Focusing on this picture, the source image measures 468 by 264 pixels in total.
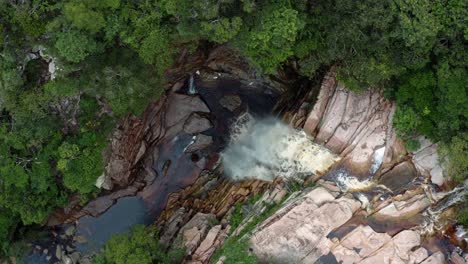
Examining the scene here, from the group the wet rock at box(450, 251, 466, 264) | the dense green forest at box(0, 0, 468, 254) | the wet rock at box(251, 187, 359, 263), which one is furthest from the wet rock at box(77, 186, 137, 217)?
the wet rock at box(450, 251, 466, 264)

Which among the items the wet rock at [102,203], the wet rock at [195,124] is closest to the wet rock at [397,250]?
the wet rock at [195,124]

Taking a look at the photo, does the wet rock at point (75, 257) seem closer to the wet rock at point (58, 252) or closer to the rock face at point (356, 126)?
the wet rock at point (58, 252)

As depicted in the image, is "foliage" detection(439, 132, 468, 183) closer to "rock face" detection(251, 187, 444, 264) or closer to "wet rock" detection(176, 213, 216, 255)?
"rock face" detection(251, 187, 444, 264)

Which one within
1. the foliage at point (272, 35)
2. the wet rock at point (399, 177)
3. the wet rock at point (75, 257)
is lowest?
the wet rock at point (75, 257)

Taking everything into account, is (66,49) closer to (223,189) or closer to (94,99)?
(94,99)

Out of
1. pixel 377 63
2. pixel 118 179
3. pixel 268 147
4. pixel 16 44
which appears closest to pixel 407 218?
pixel 377 63

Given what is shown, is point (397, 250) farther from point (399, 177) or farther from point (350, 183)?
point (350, 183)

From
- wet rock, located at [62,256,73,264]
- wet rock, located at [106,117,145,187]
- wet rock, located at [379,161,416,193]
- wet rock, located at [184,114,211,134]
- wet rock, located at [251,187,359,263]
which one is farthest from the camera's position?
wet rock, located at [184,114,211,134]
